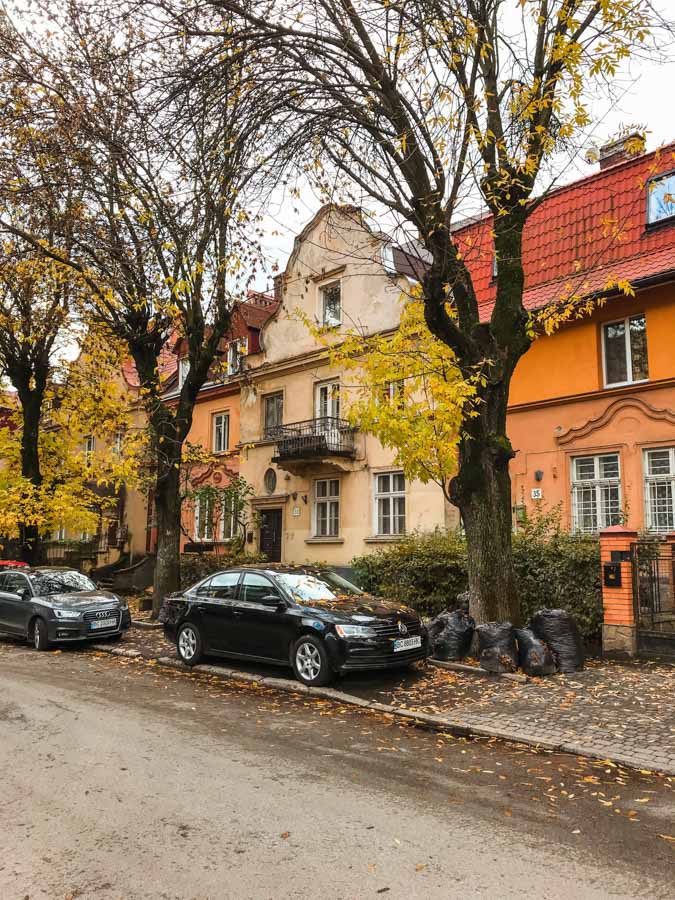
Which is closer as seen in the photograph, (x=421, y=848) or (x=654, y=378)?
(x=421, y=848)

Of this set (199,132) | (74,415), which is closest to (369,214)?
(199,132)

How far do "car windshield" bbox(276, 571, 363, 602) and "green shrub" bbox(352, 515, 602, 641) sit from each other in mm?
2628

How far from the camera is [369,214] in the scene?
34.6 ft

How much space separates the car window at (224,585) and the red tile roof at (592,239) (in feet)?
28.4

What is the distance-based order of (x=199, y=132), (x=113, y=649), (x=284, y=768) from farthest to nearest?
1. (x=113, y=649)
2. (x=199, y=132)
3. (x=284, y=768)

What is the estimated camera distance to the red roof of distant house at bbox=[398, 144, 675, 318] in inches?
623

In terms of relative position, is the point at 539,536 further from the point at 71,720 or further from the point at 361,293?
the point at 361,293

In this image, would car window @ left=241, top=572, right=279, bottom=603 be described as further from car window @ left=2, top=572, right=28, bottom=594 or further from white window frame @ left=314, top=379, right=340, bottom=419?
white window frame @ left=314, top=379, right=340, bottom=419

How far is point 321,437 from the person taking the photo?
21219 millimetres

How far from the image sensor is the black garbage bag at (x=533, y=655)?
9602 millimetres

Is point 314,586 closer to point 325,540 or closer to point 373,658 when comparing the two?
point 373,658

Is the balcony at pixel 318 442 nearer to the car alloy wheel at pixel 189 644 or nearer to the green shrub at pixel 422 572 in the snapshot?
the green shrub at pixel 422 572

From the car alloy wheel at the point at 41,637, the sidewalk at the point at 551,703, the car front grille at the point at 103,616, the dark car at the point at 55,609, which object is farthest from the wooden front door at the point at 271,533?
the sidewalk at the point at 551,703

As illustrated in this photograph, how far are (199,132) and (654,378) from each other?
10745 mm
